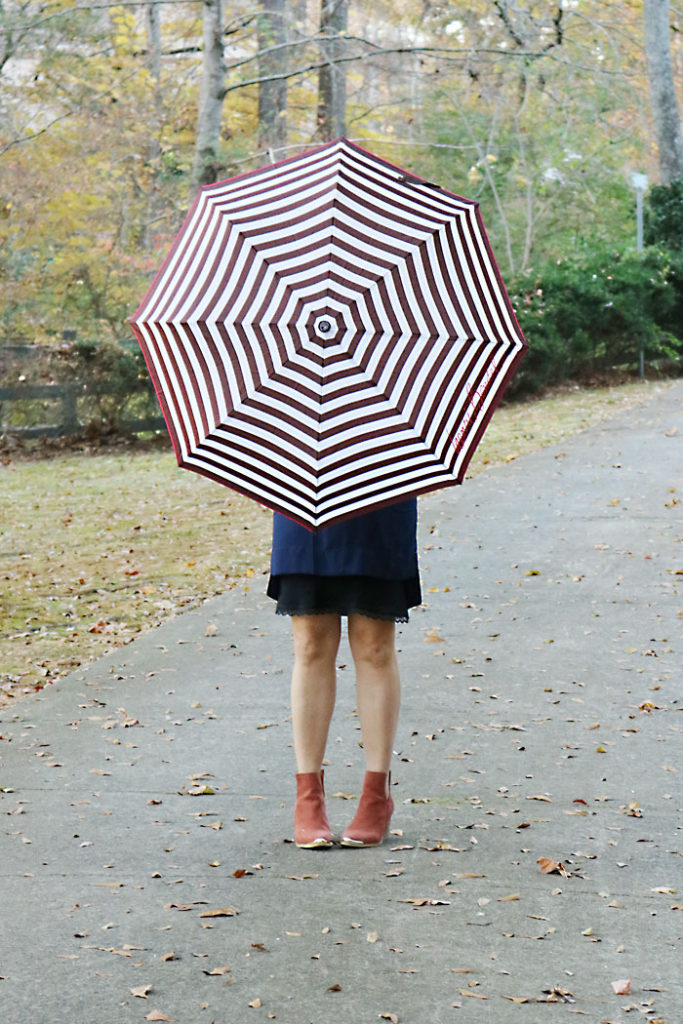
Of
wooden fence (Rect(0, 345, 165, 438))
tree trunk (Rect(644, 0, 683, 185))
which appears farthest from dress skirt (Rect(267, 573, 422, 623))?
tree trunk (Rect(644, 0, 683, 185))

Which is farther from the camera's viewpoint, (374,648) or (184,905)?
(374,648)

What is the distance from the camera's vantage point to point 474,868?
13.2 feet

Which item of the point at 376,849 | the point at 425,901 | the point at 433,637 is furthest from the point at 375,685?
the point at 433,637

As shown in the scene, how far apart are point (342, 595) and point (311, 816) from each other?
707 mm

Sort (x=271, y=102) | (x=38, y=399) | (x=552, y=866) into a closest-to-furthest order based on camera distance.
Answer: (x=552, y=866) < (x=38, y=399) < (x=271, y=102)

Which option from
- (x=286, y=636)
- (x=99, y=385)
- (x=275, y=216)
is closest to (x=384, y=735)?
(x=275, y=216)

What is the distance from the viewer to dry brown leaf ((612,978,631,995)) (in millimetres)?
3217

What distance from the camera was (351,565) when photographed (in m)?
4.07

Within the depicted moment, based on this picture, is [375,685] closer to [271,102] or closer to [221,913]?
[221,913]

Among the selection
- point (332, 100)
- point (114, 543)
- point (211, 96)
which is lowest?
point (114, 543)

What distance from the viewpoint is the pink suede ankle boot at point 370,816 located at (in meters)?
4.20

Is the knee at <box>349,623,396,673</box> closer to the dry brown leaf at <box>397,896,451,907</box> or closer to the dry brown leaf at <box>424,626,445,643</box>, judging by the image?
the dry brown leaf at <box>397,896,451,907</box>

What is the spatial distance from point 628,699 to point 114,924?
9.45 ft

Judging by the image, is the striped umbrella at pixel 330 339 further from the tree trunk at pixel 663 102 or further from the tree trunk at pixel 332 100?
the tree trunk at pixel 663 102
